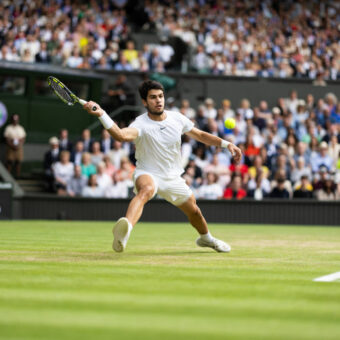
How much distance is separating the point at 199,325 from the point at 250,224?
15.4 m

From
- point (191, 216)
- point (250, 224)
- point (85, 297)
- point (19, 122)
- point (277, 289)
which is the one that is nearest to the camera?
point (85, 297)

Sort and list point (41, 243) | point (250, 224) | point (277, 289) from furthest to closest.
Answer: point (250, 224), point (41, 243), point (277, 289)

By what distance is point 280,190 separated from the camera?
19.6 meters

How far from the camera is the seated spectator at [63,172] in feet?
65.5

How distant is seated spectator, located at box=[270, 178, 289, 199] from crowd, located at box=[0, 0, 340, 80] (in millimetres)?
6983

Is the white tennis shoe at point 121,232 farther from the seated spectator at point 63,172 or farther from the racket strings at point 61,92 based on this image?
the seated spectator at point 63,172

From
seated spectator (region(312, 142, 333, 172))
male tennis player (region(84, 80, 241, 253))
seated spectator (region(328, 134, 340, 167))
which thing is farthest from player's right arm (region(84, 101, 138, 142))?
seated spectator (region(328, 134, 340, 167))

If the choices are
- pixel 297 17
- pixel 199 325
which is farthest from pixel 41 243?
pixel 297 17

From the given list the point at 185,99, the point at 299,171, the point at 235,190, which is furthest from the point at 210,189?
the point at 185,99

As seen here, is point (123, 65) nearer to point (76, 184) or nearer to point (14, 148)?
point (14, 148)

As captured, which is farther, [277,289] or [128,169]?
[128,169]

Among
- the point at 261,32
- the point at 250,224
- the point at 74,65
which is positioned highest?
the point at 261,32

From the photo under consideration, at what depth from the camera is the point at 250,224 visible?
64.2ft

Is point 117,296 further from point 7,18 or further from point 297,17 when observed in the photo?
point 297,17
